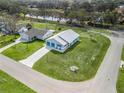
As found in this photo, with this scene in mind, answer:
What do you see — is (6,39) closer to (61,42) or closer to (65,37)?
(65,37)

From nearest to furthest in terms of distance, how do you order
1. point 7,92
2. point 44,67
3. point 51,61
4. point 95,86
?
point 7,92 → point 95,86 → point 44,67 → point 51,61

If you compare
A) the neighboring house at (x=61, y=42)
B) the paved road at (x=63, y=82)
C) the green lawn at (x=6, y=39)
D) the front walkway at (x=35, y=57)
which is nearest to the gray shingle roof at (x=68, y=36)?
the neighboring house at (x=61, y=42)

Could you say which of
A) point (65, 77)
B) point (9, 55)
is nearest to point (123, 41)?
point (65, 77)

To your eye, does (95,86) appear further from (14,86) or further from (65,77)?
(14,86)

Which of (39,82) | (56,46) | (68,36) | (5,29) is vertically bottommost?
(39,82)

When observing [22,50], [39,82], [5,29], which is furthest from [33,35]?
→ [39,82]

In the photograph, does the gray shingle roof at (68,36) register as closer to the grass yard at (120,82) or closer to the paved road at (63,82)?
the paved road at (63,82)

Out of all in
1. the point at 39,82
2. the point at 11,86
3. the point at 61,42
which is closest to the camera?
the point at 11,86

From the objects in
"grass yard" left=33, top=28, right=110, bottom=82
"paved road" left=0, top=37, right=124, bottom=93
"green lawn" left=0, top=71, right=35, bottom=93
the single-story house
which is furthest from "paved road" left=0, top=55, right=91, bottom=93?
the single-story house
